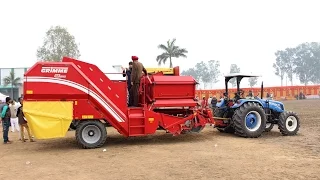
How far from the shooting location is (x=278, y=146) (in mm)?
9898

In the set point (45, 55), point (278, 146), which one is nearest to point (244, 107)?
point (278, 146)

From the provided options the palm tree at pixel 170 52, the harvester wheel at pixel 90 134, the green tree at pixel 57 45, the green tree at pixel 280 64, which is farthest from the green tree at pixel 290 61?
the harvester wheel at pixel 90 134

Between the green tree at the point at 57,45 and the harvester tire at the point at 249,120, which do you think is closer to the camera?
the harvester tire at the point at 249,120

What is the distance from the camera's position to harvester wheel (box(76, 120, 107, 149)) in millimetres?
9992

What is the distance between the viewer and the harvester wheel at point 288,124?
12156 millimetres

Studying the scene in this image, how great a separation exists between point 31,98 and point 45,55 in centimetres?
4386

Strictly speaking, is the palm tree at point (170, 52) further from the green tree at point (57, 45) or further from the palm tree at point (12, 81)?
the palm tree at point (12, 81)

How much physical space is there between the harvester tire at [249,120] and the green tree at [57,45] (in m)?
43.1

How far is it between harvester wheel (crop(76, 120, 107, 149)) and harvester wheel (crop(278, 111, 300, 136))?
6479 millimetres

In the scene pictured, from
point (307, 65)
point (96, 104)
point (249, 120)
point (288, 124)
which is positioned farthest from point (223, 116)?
point (307, 65)

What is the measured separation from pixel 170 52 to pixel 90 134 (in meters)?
45.2

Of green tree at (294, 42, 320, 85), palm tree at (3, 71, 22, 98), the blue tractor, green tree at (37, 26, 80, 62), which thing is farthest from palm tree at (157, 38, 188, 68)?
green tree at (294, 42, 320, 85)

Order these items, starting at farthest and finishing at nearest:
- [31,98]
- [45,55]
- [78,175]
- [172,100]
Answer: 1. [45,55]
2. [172,100]
3. [31,98]
4. [78,175]

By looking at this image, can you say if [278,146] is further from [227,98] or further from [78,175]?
[78,175]
